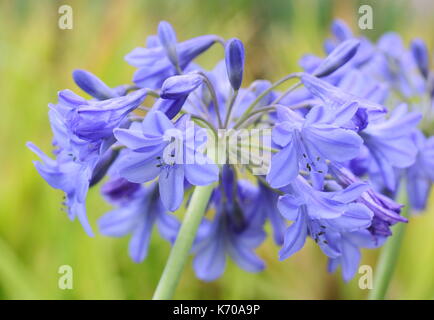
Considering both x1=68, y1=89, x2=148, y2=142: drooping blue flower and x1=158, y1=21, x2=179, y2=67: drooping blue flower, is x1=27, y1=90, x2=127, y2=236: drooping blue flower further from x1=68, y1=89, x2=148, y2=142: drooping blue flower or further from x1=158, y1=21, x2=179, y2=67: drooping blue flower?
x1=158, y1=21, x2=179, y2=67: drooping blue flower

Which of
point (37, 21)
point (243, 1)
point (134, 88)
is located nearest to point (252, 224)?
point (134, 88)

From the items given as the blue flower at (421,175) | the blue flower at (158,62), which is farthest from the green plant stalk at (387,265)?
the blue flower at (158,62)

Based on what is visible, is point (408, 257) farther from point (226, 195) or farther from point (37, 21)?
point (37, 21)

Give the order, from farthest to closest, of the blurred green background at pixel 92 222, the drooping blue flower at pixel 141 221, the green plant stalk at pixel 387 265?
the blurred green background at pixel 92 222, the green plant stalk at pixel 387 265, the drooping blue flower at pixel 141 221

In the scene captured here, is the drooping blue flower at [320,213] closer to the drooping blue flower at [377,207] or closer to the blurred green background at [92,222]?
the drooping blue flower at [377,207]

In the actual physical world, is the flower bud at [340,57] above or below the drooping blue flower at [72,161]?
above

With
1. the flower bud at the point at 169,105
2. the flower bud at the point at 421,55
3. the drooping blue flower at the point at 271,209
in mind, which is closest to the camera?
the flower bud at the point at 169,105

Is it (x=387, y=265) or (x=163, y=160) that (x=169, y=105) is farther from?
(x=387, y=265)

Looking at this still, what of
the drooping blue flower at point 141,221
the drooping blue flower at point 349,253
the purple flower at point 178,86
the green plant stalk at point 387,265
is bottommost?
the green plant stalk at point 387,265
